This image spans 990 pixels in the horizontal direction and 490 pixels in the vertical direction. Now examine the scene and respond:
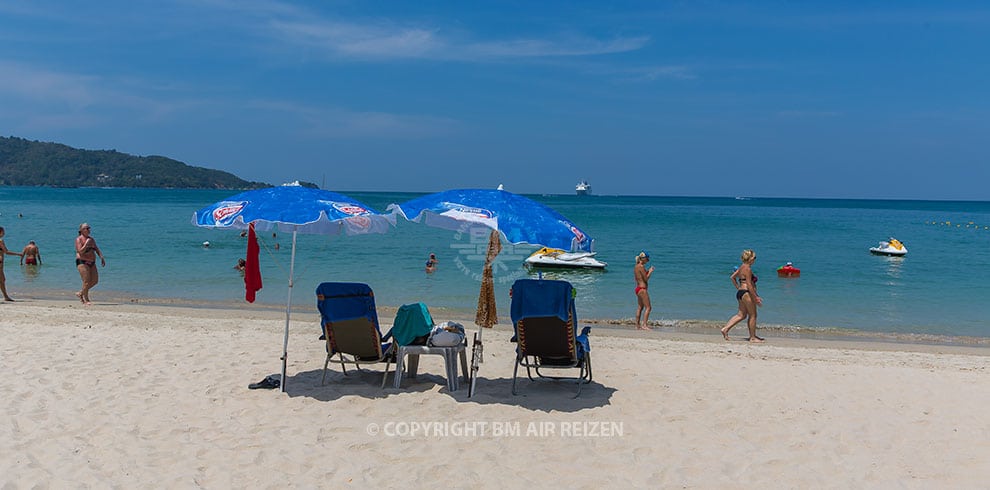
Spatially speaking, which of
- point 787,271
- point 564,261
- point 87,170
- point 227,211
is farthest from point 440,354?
point 87,170

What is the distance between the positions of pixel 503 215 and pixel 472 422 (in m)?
1.72

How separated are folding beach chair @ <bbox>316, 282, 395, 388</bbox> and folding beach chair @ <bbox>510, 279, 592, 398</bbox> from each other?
1.33 m

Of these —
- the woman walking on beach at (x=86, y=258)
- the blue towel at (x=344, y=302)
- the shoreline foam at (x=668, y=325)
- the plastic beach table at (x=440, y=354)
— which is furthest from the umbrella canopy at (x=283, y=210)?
the woman walking on beach at (x=86, y=258)

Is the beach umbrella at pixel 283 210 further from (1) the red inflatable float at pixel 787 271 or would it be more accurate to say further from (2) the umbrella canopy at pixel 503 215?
(1) the red inflatable float at pixel 787 271

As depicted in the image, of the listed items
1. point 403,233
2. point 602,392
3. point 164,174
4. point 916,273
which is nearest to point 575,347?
point 602,392

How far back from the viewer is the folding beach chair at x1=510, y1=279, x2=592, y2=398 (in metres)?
6.23

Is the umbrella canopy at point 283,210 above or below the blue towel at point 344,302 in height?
above

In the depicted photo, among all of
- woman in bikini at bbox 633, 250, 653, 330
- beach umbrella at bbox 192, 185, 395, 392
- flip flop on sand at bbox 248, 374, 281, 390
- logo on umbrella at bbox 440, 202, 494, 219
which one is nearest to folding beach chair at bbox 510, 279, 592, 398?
logo on umbrella at bbox 440, 202, 494, 219

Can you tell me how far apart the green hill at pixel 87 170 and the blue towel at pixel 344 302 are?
15554cm

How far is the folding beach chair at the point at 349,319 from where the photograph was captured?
6469mm

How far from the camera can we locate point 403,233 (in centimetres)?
3797

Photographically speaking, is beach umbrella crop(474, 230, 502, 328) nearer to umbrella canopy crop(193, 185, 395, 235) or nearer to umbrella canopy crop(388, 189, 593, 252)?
umbrella canopy crop(388, 189, 593, 252)

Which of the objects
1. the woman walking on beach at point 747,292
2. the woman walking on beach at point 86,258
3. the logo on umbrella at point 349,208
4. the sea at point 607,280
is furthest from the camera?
the sea at point 607,280

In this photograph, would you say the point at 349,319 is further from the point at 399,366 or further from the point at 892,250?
the point at 892,250
